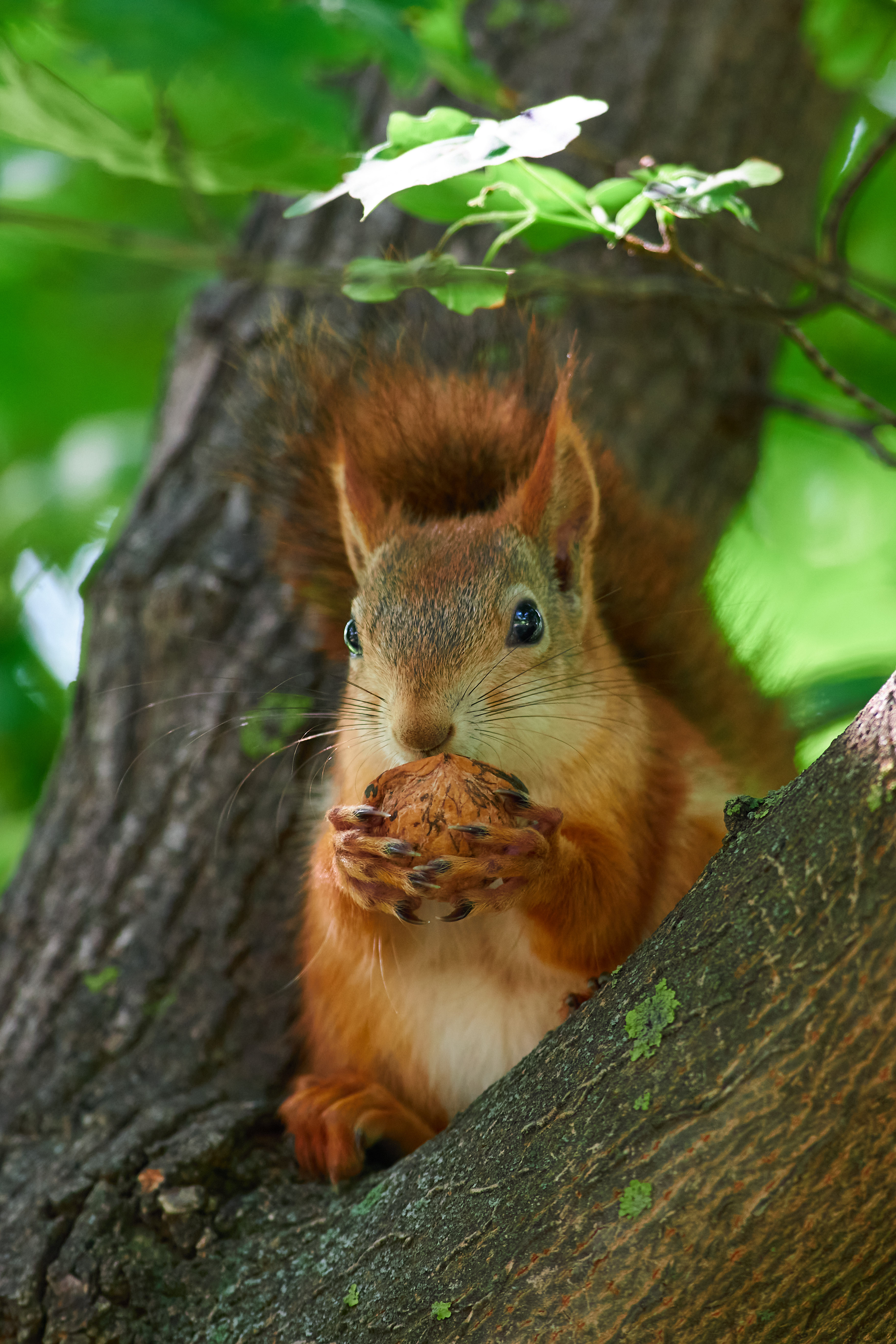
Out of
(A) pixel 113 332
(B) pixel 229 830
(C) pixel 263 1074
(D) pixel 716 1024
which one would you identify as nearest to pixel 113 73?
(D) pixel 716 1024

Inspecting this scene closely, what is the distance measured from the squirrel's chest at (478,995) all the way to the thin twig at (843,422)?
1175 millimetres

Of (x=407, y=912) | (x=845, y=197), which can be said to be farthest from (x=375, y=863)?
(x=845, y=197)

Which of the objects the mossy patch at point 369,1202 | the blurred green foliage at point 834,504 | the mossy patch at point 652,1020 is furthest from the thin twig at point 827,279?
the mossy patch at point 369,1202

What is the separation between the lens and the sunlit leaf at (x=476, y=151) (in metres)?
1.53

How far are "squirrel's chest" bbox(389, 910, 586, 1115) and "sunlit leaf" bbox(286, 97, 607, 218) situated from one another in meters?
1.18

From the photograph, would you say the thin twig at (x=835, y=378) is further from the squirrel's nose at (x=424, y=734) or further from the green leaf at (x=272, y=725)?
the green leaf at (x=272, y=725)

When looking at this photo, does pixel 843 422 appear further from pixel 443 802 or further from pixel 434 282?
pixel 443 802

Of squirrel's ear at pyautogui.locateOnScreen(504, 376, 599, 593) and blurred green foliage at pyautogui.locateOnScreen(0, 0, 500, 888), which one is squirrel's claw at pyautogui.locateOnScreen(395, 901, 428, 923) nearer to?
squirrel's ear at pyautogui.locateOnScreen(504, 376, 599, 593)

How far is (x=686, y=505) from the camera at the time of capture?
329 centimetres

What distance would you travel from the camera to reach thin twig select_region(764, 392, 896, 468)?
2410mm

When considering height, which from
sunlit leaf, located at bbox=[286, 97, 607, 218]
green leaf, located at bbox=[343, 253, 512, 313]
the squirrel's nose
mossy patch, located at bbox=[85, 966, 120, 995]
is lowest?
mossy patch, located at bbox=[85, 966, 120, 995]

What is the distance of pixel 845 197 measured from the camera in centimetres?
212

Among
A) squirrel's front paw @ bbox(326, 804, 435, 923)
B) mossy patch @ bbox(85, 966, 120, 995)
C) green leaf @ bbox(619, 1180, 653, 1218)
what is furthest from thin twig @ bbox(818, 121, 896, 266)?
mossy patch @ bbox(85, 966, 120, 995)

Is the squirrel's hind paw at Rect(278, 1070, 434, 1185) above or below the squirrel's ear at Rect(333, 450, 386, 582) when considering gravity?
below
